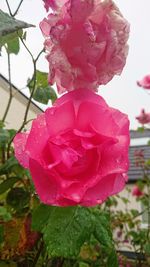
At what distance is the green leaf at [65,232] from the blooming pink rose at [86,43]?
16 cm

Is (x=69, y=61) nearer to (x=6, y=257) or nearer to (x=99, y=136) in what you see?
(x=99, y=136)

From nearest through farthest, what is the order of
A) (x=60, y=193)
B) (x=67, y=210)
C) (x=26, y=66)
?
(x=60, y=193) < (x=67, y=210) < (x=26, y=66)

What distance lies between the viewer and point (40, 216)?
0.55m

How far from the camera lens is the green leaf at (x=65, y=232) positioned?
476mm

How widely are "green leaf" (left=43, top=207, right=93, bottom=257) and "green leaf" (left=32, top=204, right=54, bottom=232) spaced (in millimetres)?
45

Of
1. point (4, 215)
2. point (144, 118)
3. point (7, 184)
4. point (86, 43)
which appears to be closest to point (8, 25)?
point (86, 43)

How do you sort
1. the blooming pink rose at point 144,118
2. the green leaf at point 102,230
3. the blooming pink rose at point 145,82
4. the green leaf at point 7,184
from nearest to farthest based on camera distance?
the green leaf at point 102,230, the green leaf at point 7,184, the blooming pink rose at point 145,82, the blooming pink rose at point 144,118

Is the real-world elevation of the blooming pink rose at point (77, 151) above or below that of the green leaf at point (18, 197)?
above

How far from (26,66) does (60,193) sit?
82 cm

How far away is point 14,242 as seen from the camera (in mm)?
757

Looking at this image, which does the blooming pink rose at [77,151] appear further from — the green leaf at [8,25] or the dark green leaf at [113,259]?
the dark green leaf at [113,259]

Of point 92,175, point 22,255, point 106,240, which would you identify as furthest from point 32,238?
point 92,175

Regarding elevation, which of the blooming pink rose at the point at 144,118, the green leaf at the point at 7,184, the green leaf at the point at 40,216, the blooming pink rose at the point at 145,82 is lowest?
the blooming pink rose at the point at 144,118

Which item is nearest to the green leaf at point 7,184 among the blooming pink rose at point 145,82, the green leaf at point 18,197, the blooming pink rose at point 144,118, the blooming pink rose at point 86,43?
the green leaf at point 18,197
